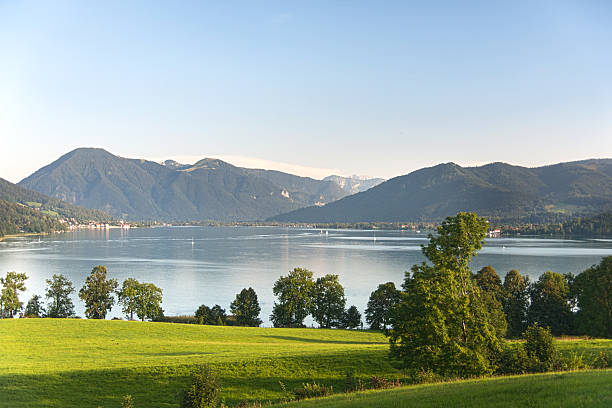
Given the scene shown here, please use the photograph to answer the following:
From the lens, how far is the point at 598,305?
42625 mm

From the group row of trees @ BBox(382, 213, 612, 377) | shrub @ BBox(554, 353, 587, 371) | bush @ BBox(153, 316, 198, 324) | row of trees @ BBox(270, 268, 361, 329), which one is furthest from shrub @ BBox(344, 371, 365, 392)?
bush @ BBox(153, 316, 198, 324)

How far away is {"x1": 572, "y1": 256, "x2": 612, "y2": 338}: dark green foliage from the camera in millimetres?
41719

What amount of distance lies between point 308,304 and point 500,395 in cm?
4369

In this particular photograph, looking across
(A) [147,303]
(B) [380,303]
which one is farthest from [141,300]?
(B) [380,303]

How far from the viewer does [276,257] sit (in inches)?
5010

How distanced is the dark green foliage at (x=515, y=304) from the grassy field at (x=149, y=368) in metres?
24.6

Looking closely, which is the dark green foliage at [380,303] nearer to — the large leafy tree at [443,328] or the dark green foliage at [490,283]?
the dark green foliage at [490,283]

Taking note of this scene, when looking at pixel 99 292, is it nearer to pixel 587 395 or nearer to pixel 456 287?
pixel 456 287

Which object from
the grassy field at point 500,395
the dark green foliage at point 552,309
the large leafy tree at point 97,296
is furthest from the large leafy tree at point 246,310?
the grassy field at point 500,395

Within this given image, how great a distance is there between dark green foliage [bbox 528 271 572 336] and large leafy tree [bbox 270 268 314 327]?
23295 mm

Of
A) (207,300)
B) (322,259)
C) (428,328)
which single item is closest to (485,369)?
(428,328)

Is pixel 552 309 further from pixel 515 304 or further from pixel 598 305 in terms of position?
pixel 598 305

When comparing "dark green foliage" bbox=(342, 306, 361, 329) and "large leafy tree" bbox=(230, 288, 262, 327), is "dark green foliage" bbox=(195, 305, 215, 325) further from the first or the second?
"dark green foliage" bbox=(342, 306, 361, 329)

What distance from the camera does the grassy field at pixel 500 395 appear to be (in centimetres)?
1003
